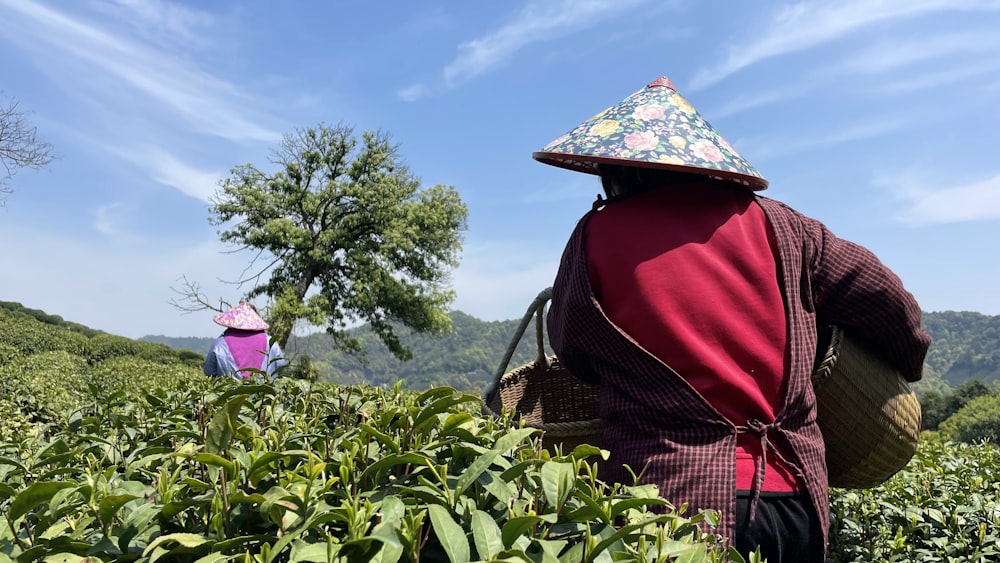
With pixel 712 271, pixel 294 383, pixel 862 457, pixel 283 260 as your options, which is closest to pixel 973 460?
pixel 862 457

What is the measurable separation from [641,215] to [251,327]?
6.45 metres

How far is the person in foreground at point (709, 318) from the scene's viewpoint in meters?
1.67

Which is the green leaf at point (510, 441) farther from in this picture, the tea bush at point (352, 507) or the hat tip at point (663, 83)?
the hat tip at point (663, 83)

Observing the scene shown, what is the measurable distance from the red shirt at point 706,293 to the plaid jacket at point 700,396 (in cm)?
4

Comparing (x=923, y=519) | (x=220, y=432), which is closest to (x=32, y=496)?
(x=220, y=432)

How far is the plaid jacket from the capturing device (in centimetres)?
164

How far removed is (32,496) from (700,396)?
1.30 meters

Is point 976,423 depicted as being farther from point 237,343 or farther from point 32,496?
point 32,496

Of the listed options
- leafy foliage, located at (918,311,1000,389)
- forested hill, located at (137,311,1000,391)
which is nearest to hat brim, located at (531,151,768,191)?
forested hill, located at (137,311,1000,391)

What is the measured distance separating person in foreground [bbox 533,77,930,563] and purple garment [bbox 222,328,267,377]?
5.53 meters

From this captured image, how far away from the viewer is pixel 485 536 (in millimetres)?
809

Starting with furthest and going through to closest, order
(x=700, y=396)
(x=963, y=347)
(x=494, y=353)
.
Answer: (x=494, y=353) < (x=963, y=347) < (x=700, y=396)

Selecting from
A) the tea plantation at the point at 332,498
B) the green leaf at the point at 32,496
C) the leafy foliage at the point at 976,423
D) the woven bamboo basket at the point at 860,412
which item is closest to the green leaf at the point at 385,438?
the tea plantation at the point at 332,498

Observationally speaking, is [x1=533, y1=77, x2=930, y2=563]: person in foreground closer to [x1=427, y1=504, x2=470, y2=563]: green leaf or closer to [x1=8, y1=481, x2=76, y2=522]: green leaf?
[x1=427, y1=504, x2=470, y2=563]: green leaf
